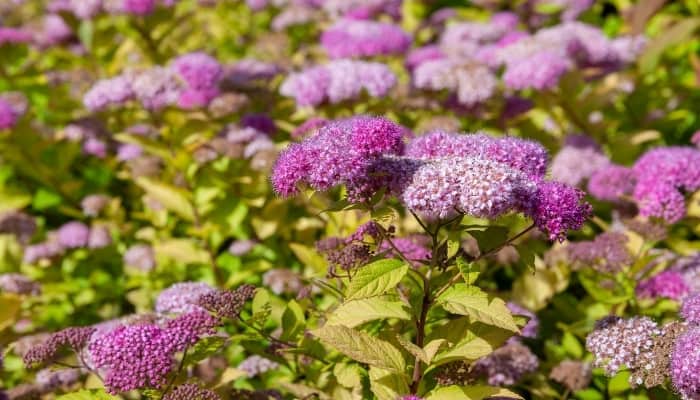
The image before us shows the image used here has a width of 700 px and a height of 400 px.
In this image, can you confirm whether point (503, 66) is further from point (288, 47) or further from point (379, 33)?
point (288, 47)

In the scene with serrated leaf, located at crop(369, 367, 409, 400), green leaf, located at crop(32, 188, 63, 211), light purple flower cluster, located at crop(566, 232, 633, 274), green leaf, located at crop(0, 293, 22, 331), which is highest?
serrated leaf, located at crop(369, 367, 409, 400)

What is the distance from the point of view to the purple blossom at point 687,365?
1.57m

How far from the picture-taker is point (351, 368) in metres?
1.99

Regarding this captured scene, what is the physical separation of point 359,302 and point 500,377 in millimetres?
667

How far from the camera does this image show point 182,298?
209cm

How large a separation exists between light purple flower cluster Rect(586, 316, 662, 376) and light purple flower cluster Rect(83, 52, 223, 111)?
6.58 ft

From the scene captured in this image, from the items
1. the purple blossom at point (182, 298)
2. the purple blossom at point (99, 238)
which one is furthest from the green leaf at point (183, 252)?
the purple blossom at point (182, 298)

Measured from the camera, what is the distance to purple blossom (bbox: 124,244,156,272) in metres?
3.14

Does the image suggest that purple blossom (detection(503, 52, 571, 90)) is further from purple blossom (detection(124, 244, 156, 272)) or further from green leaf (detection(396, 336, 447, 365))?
green leaf (detection(396, 336, 447, 365))

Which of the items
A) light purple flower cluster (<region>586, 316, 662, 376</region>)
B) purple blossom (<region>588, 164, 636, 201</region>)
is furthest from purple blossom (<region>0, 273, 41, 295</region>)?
purple blossom (<region>588, 164, 636, 201</region>)

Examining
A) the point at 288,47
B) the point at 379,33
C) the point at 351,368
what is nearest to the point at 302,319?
the point at 351,368

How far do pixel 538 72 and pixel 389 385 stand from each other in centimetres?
196

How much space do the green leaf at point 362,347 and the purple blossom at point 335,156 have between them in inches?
12.6

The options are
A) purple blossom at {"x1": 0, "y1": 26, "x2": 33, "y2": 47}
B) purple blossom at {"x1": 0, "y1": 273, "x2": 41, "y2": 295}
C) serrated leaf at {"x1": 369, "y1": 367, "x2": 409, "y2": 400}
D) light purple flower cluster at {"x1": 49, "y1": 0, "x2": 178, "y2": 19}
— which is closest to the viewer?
serrated leaf at {"x1": 369, "y1": 367, "x2": 409, "y2": 400}
